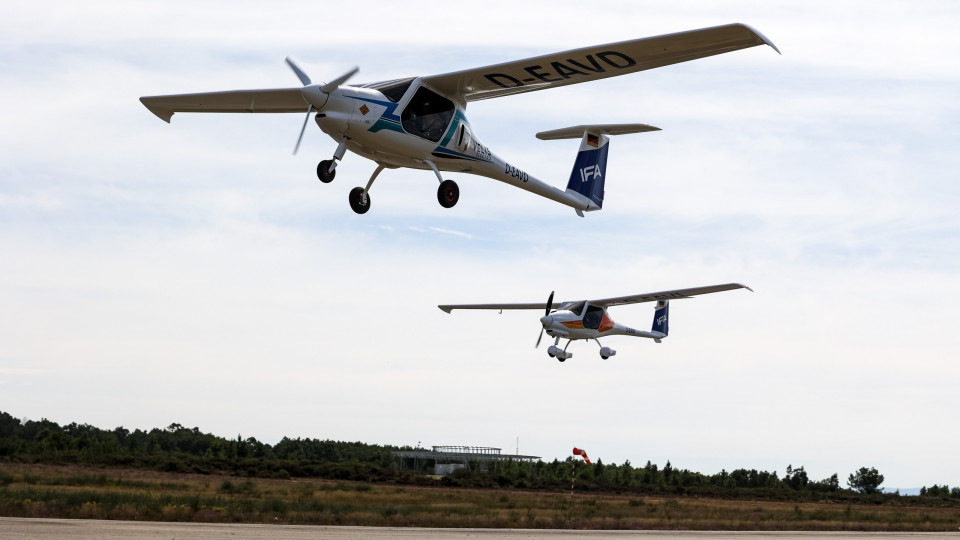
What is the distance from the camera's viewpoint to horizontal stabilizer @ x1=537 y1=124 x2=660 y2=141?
30.1 m

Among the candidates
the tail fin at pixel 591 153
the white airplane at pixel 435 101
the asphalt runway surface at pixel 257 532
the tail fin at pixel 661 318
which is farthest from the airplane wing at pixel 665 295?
the white airplane at pixel 435 101

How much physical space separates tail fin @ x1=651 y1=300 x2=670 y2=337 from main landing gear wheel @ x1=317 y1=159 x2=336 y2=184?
45846 mm

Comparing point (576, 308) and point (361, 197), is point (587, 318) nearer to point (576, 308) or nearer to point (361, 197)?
point (576, 308)

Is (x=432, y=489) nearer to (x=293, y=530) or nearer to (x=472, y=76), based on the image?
(x=293, y=530)

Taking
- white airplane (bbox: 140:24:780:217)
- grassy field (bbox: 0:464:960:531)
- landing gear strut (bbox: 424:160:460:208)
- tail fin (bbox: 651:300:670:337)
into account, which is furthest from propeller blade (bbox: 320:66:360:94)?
tail fin (bbox: 651:300:670:337)

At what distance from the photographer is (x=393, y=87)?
18438mm

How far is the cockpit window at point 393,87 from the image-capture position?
1819cm

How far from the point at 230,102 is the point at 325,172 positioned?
168 inches

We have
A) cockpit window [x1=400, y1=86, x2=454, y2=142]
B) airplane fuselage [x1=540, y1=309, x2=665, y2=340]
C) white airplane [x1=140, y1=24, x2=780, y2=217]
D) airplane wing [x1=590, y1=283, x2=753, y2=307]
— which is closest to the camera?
white airplane [x1=140, y1=24, x2=780, y2=217]

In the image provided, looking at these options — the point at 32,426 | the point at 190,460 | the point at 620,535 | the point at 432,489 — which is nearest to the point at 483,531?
the point at 620,535

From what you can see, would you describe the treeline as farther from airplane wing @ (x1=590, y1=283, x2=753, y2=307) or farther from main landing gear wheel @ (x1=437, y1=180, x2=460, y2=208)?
main landing gear wheel @ (x1=437, y1=180, x2=460, y2=208)

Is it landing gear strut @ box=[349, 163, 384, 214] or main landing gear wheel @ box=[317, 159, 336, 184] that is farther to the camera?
landing gear strut @ box=[349, 163, 384, 214]

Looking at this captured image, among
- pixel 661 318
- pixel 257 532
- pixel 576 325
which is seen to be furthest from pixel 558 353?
pixel 257 532

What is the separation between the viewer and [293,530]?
71.7ft
